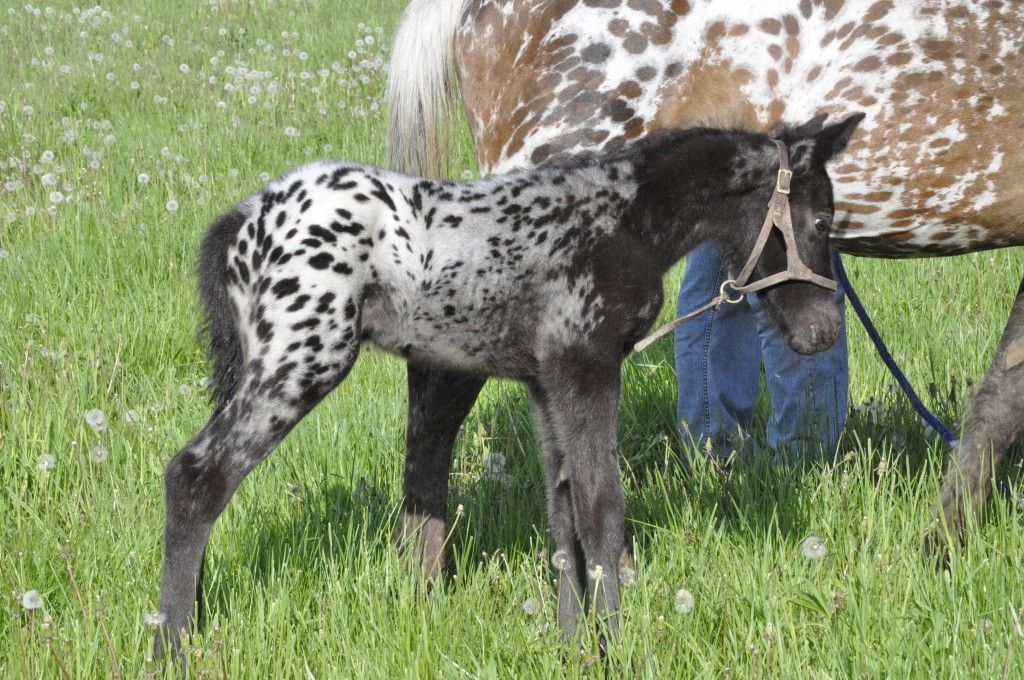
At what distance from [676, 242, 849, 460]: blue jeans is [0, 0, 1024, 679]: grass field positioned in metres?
0.18

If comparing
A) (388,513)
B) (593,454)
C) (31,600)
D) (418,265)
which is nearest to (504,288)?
(418,265)

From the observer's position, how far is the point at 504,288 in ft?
10.1

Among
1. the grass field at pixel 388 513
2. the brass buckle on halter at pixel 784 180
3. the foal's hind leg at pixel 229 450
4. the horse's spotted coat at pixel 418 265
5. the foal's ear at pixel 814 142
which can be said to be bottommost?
the grass field at pixel 388 513

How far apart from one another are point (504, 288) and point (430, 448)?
2.93 feet

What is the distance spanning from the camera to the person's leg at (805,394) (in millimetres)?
4645

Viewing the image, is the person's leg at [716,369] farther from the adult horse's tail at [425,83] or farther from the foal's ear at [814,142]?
the foal's ear at [814,142]

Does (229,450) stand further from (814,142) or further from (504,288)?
(814,142)

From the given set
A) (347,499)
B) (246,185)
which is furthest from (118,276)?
(347,499)

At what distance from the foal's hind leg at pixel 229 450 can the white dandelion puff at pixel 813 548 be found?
1544 mm

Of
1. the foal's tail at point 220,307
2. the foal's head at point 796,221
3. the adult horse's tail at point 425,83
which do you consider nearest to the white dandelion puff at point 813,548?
the foal's head at point 796,221

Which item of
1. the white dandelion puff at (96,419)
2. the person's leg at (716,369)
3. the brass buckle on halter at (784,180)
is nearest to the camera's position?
the brass buckle on halter at (784,180)

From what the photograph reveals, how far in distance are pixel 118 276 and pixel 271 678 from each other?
11.1 feet

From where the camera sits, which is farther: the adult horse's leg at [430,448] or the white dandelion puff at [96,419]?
the white dandelion puff at [96,419]

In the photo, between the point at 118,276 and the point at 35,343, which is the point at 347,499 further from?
the point at 118,276
